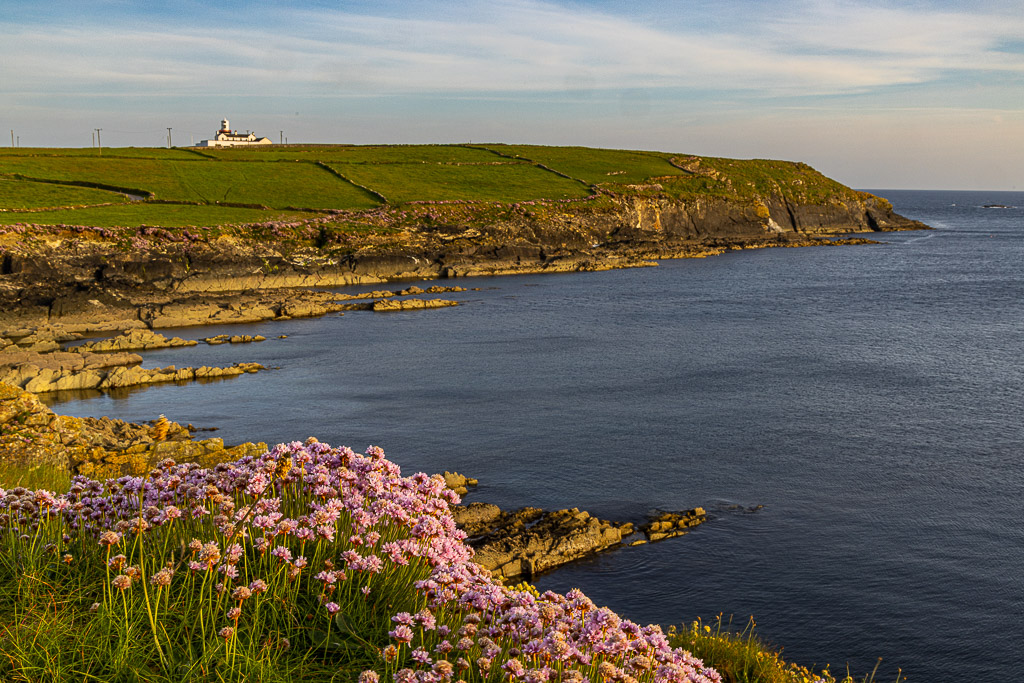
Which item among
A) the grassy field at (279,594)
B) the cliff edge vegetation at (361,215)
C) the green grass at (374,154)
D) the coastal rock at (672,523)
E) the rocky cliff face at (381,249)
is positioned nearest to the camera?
the grassy field at (279,594)

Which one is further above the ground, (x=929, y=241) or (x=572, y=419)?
(x=929, y=241)

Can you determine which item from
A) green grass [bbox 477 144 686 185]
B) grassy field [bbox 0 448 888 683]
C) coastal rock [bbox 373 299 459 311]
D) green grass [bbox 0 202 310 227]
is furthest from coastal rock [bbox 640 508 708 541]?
green grass [bbox 477 144 686 185]

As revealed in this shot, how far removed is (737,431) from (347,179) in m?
99.0

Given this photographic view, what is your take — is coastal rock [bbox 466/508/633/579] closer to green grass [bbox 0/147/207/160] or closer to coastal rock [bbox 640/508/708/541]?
coastal rock [bbox 640/508/708/541]

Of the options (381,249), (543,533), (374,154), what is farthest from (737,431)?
(374,154)

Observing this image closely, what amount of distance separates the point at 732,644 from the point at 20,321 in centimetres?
5571

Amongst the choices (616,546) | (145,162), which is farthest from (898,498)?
(145,162)

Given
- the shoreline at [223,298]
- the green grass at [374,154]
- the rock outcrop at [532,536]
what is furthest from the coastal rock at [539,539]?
the green grass at [374,154]

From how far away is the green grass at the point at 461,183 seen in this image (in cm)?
11725

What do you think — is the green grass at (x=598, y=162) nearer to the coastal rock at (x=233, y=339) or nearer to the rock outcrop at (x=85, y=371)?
the coastal rock at (x=233, y=339)

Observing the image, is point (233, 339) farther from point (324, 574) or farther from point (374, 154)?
point (374, 154)

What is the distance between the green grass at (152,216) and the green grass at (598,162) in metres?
58.7

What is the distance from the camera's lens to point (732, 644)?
1373 cm

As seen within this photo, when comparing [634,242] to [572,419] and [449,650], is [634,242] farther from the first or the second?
[449,650]
